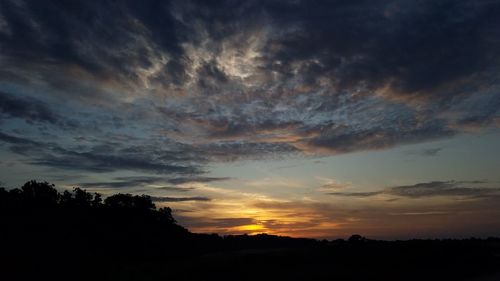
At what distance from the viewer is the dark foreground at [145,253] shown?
53.9 meters

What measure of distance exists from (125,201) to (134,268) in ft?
174

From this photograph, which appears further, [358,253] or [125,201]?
[125,201]

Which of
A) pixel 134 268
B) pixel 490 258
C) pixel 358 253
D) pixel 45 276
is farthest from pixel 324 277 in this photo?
pixel 490 258

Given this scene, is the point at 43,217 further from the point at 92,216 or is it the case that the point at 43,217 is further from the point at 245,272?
the point at 245,272

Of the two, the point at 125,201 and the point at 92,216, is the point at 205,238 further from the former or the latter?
the point at 92,216

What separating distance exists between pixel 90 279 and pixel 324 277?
26.6 meters

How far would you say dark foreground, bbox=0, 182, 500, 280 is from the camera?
53938 millimetres

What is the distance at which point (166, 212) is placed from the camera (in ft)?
359

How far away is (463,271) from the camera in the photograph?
7575 centimetres

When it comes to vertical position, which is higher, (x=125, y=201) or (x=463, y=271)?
(x=125, y=201)

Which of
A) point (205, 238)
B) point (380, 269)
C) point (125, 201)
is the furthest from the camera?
point (205, 238)

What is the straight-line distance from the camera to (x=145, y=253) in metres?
79.4

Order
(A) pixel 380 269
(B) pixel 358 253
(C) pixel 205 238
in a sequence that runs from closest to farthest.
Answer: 1. (A) pixel 380 269
2. (B) pixel 358 253
3. (C) pixel 205 238

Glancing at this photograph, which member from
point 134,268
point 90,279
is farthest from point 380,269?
point 90,279
